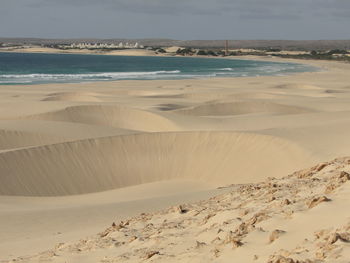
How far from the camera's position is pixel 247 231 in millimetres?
6246

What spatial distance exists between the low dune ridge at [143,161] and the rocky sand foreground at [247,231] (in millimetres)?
7889

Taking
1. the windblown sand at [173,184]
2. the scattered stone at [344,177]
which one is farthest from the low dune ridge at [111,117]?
the scattered stone at [344,177]

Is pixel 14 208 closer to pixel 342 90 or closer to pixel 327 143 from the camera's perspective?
pixel 327 143

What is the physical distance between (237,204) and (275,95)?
1355 inches

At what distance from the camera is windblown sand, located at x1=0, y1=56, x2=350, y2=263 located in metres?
6.14

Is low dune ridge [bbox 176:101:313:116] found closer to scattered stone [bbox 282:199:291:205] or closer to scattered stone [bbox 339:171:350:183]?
scattered stone [bbox 339:171:350:183]

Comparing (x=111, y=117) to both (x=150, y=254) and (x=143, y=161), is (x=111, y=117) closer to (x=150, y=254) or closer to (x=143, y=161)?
(x=143, y=161)

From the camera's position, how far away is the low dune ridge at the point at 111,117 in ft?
87.4

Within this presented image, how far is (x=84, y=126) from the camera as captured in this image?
22.5m

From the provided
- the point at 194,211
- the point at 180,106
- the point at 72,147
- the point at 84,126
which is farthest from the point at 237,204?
the point at 180,106

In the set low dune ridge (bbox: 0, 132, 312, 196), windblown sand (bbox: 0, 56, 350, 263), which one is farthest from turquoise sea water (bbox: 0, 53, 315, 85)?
low dune ridge (bbox: 0, 132, 312, 196)

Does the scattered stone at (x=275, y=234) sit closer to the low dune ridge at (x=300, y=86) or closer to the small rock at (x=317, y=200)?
the small rock at (x=317, y=200)

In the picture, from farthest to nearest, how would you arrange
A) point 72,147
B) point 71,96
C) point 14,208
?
point 71,96 → point 72,147 → point 14,208

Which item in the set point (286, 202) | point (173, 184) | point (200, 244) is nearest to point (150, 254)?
point (200, 244)
